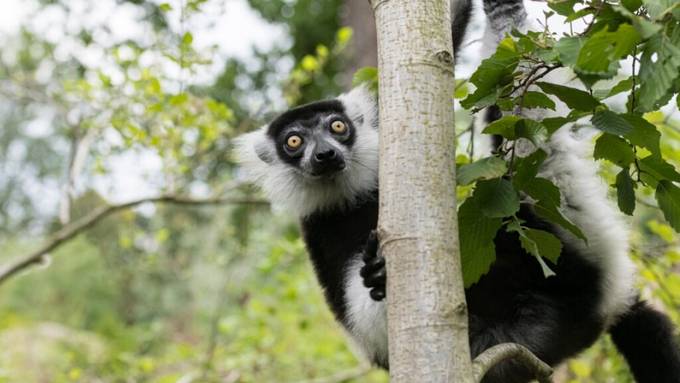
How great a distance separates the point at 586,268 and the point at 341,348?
5.86 metres

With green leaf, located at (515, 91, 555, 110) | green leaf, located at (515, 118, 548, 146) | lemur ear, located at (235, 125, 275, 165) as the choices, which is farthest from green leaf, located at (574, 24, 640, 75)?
lemur ear, located at (235, 125, 275, 165)

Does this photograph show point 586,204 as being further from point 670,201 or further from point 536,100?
point 536,100

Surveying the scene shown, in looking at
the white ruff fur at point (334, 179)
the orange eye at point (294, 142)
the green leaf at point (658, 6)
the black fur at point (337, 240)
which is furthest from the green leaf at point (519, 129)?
the orange eye at point (294, 142)

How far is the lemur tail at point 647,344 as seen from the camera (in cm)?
430

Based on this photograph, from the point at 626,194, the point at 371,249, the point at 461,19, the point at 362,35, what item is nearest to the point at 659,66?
the point at 626,194

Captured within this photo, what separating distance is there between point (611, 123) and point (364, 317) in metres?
2.28

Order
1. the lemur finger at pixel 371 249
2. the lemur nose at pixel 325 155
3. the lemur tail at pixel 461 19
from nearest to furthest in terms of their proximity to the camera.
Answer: the lemur finger at pixel 371 249
the lemur tail at pixel 461 19
the lemur nose at pixel 325 155

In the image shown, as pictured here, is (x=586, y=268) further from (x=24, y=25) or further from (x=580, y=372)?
(x=24, y=25)

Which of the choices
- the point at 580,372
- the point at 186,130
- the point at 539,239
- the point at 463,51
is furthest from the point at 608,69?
the point at 186,130

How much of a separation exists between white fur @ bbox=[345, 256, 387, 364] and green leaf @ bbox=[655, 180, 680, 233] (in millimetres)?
1865

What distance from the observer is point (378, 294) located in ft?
11.2

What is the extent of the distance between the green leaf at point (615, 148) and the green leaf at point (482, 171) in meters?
0.37

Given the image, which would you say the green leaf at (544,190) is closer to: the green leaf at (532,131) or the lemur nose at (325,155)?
the green leaf at (532,131)

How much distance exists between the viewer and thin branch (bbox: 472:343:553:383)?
2229 millimetres
